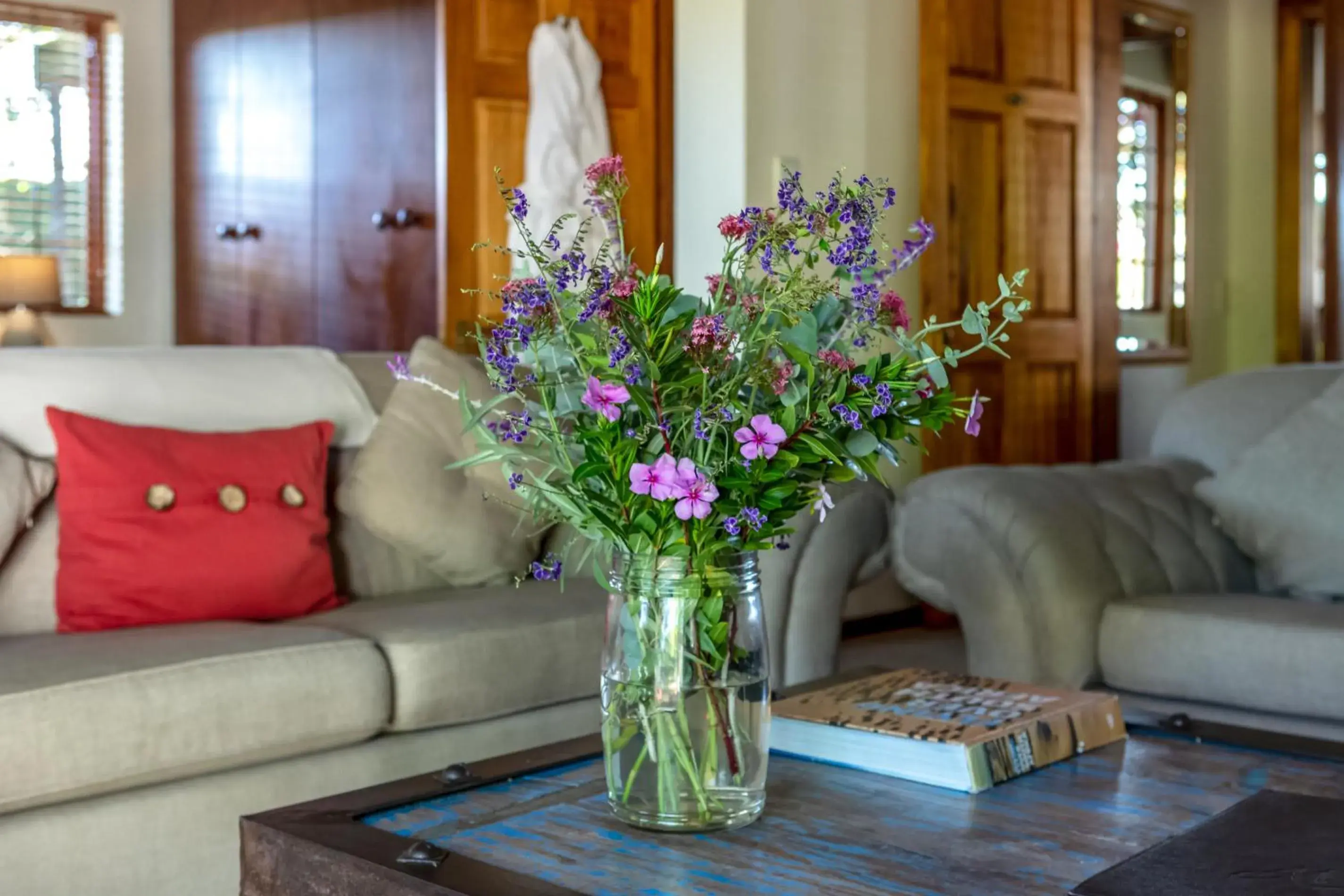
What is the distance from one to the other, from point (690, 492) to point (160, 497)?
4.59 feet

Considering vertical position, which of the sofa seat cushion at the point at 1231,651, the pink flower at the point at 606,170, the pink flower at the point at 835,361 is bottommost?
the sofa seat cushion at the point at 1231,651

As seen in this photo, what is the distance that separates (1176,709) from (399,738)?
48.2 inches

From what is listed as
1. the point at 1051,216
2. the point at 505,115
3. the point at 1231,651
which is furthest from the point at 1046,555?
the point at 1051,216

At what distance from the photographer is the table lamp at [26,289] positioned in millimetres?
5230

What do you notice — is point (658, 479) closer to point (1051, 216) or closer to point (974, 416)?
point (974, 416)

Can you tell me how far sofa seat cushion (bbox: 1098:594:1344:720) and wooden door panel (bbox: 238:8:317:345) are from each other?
3.37 m

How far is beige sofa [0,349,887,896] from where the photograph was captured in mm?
1900

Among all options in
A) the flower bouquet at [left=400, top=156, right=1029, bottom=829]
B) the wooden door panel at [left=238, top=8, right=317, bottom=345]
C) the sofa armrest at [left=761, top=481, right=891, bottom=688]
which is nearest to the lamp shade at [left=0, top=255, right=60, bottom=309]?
the wooden door panel at [left=238, top=8, right=317, bottom=345]

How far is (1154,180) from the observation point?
6.45 metres

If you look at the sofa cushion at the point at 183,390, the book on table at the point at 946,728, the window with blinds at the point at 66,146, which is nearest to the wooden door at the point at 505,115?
the sofa cushion at the point at 183,390

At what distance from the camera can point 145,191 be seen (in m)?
5.82

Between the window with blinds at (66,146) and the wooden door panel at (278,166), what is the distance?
2.24 feet

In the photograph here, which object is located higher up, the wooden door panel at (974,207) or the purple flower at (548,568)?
the wooden door panel at (974,207)

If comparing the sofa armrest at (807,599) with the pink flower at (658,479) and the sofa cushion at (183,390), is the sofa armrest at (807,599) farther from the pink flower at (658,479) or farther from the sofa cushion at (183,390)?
the pink flower at (658,479)
